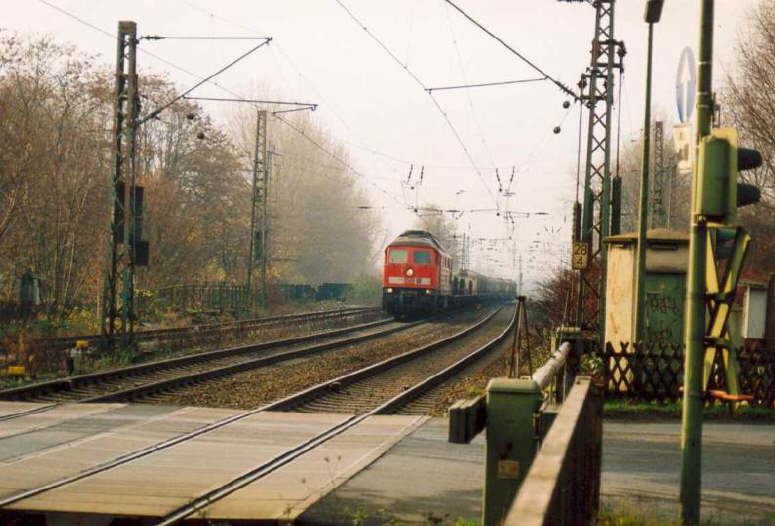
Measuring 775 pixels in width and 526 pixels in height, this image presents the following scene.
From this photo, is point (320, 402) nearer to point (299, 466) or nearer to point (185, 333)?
point (299, 466)

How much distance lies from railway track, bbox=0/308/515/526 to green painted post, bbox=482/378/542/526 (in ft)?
9.75

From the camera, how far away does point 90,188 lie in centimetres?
3231

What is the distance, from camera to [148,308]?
35.0m

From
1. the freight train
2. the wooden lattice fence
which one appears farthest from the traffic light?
the freight train

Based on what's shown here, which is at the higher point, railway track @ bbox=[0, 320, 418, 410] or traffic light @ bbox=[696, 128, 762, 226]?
traffic light @ bbox=[696, 128, 762, 226]

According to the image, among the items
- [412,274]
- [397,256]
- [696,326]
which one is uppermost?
[397,256]

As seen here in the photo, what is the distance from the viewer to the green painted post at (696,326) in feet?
22.4

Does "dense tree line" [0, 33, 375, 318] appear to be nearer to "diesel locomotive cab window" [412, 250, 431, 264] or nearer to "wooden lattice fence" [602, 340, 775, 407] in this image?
"diesel locomotive cab window" [412, 250, 431, 264]

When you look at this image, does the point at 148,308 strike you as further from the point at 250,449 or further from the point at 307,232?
the point at 307,232

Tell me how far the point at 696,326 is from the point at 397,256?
3738 centimetres

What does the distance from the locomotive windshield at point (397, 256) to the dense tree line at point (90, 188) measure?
336 inches

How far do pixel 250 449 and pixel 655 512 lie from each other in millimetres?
5129

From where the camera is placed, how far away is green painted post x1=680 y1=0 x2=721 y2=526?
6824 millimetres

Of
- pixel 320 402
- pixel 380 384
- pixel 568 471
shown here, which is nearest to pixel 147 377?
pixel 320 402
